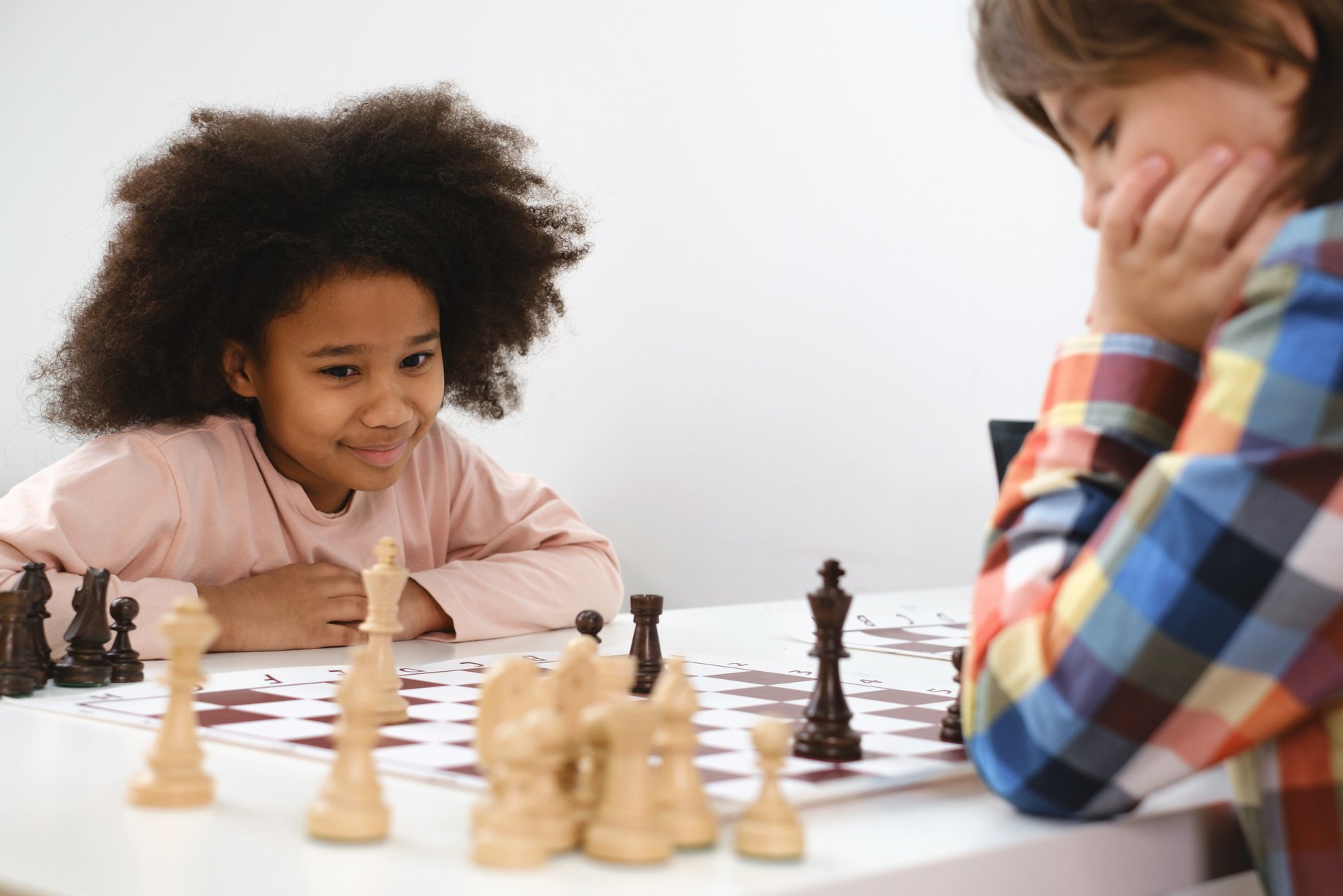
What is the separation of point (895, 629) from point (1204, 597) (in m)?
1.10

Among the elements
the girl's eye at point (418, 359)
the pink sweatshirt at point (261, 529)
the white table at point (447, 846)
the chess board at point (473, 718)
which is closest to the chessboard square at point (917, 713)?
the chess board at point (473, 718)

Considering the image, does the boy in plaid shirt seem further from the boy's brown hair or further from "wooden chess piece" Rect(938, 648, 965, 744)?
"wooden chess piece" Rect(938, 648, 965, 744)

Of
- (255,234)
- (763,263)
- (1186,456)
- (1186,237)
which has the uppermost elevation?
(763,263)

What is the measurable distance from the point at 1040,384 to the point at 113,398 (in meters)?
1.75

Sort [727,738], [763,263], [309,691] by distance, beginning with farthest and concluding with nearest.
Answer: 1. [763,263]
2. [309,691]
3. [727,738]

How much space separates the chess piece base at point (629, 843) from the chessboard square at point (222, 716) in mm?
423

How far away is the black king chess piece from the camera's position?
A: 89cm

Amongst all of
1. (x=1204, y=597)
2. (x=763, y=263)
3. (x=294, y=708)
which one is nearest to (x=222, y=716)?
(x=294, y=708)

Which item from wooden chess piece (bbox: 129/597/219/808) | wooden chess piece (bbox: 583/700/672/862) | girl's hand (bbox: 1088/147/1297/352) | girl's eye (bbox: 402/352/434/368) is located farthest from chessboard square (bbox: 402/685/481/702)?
girl's eye (bbox: 402/352/434/368)

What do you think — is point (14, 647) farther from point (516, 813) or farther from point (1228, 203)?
point (1228, 203)

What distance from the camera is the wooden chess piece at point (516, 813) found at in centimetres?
63

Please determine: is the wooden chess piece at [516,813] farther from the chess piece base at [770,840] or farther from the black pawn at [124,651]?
the black pawn at [124,651]

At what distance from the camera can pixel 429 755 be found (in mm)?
870

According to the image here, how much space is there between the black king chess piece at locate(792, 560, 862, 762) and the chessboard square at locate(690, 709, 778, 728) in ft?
0.16
